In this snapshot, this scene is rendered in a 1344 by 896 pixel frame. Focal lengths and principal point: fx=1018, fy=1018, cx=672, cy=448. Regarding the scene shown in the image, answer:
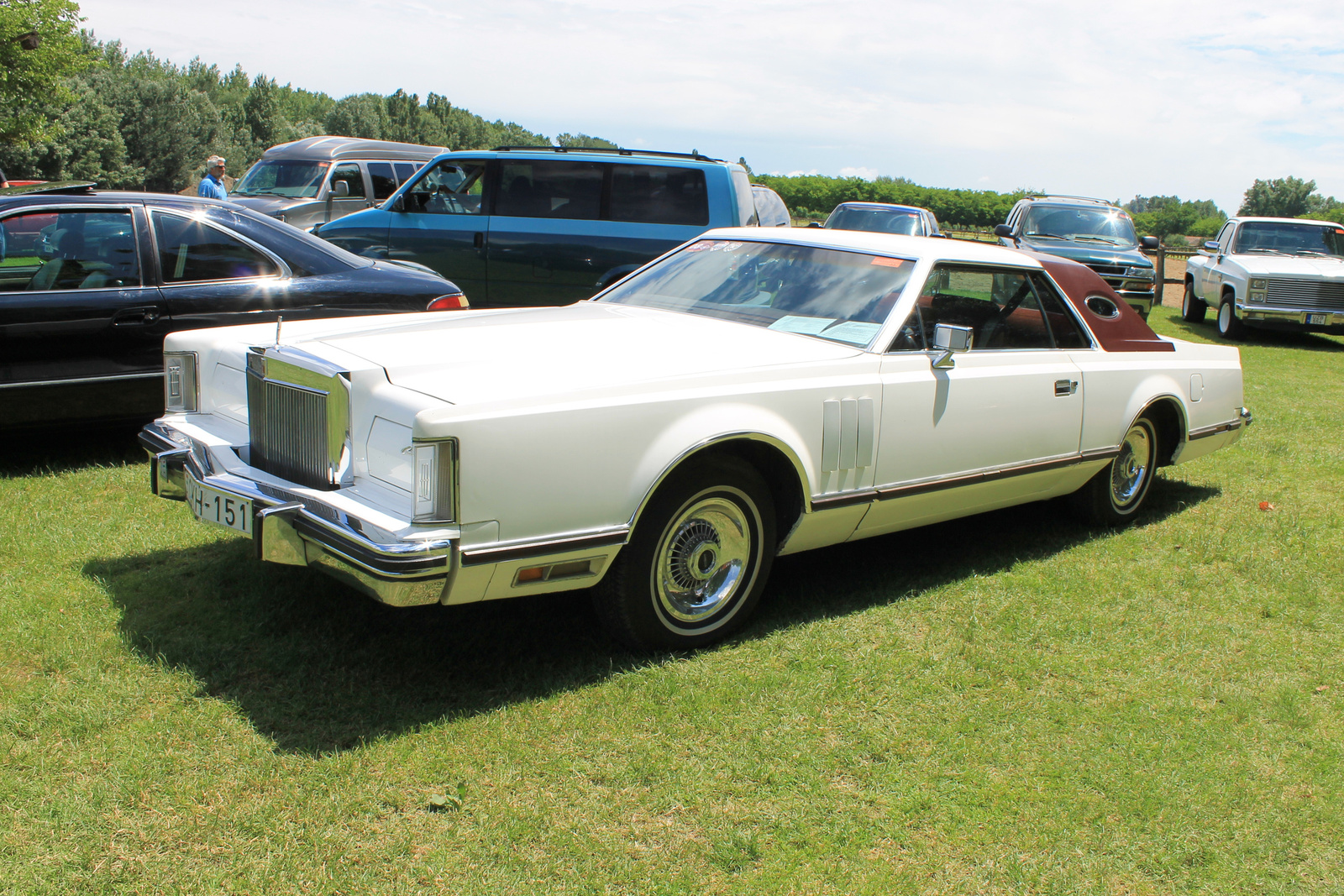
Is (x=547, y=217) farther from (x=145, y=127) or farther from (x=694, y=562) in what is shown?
(x=145, y=127)

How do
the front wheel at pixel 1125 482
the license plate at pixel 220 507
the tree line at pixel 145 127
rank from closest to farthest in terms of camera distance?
the license plate at pixel 220 507 < the front wheel at pixel 1125 482 < the tree line at pixel 145 127

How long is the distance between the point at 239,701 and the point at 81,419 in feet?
9.46

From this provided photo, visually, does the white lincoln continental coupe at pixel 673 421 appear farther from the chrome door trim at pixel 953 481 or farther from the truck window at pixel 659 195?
the truck window at pixel 659 195

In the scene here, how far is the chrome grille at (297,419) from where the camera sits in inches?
125

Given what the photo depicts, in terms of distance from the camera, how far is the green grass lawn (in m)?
2.56

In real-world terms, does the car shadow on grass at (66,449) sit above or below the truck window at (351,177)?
below

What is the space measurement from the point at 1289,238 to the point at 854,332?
45.6ft

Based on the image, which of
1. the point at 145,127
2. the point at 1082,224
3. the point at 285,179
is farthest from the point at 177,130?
the point at 1082,224

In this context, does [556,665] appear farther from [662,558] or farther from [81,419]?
[81,419]

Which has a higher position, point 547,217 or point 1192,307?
point 547,217

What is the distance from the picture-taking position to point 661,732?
3143 mm

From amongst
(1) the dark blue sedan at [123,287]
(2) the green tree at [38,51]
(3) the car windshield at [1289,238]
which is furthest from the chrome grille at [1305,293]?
(2) the green tree at [38,51]

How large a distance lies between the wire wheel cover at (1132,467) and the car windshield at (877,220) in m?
10.9

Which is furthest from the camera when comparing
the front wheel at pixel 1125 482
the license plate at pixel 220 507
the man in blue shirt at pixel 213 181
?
the man in blue shirt at pixel 213 181
